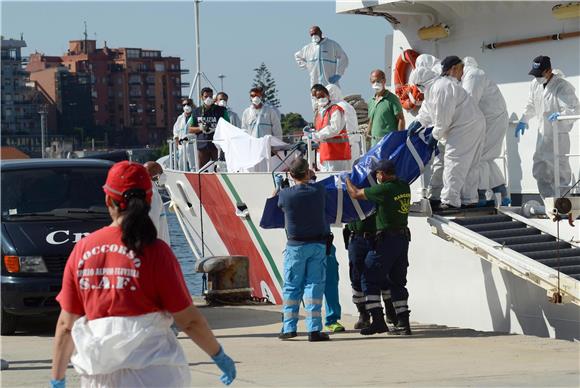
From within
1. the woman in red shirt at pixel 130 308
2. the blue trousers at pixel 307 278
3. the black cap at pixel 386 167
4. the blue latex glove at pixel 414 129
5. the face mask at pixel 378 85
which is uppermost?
the face mask at pixel 378 85

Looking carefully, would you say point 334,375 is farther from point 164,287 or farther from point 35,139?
point 35,139

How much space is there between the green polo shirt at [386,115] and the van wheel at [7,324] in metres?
4.74

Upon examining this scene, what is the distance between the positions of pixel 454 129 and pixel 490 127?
0.78m

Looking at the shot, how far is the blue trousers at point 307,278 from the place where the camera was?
1127 cm

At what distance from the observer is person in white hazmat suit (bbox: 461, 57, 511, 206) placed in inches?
510

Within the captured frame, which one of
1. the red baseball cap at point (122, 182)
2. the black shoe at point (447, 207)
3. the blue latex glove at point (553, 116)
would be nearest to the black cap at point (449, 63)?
the blue latex glove at point (553, 116)

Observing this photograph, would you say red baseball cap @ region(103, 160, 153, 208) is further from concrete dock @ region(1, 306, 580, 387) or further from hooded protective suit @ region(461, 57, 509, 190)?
hooded protective suit @ region(461, 57, 509, 190)

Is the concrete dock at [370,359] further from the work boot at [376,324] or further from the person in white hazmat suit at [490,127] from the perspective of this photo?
the person in white hazmat suit at [490,127]

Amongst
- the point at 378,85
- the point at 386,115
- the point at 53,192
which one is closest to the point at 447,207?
the point at 386,115

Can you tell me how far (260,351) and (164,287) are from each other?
5.37 m

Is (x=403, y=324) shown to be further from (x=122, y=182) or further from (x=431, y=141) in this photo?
(x=122, y=182)

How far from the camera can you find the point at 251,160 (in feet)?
54.7

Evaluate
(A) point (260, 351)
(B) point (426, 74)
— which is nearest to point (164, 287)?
(A) point (260, 351)

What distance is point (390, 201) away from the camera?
11.4 m
